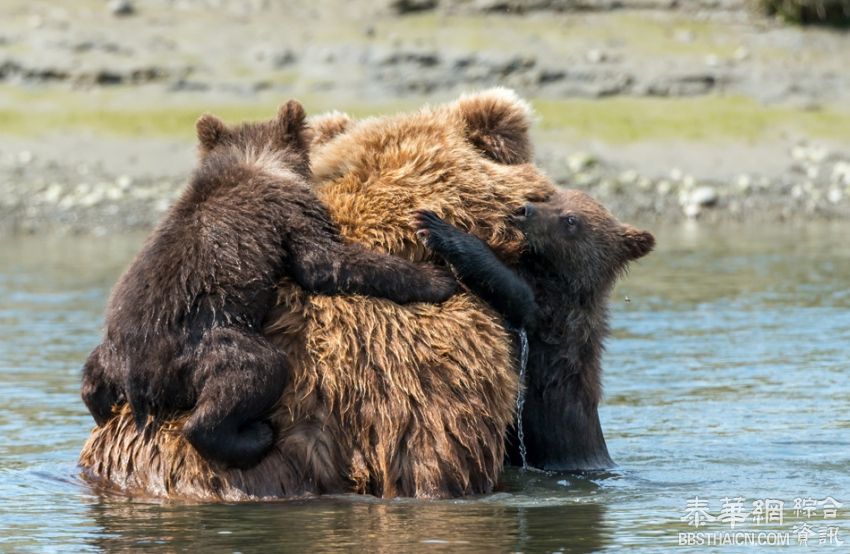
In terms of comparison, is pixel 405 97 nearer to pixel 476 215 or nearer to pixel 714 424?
pixel 714 424

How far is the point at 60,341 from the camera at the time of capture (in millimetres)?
12859

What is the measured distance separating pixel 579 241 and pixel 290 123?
4.77ft

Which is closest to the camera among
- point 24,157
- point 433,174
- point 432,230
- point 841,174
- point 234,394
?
point 234,394

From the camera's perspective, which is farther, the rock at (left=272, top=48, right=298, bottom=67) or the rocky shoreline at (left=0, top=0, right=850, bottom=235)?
the rock at (left=272, top=48, right=298, bottom=67)

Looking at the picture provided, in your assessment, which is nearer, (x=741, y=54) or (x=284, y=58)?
(x=284, y=58)

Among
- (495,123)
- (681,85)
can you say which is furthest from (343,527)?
(681,85)

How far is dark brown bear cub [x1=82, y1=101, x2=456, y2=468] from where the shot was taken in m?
6.27

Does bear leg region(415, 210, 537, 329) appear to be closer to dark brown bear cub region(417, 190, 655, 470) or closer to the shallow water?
dark brown bear cub region(417, 190, 655, 470)

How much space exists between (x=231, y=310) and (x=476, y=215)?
1195 millimetres

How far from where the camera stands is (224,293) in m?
6.40

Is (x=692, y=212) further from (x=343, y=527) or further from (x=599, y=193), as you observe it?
(x=343, y=527)

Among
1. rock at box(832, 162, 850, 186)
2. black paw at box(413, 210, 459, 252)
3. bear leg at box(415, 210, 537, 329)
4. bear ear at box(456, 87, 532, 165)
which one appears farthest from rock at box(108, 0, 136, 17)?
black paw at box(413, 210, 459, 252)

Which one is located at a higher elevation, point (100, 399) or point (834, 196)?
point (834, 196)

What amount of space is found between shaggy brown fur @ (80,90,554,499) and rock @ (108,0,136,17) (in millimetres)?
21508
